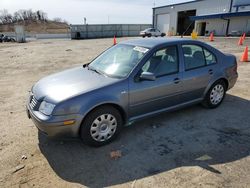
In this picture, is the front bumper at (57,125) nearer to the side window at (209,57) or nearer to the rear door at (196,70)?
the rear door at (196,70)

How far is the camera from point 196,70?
447cm

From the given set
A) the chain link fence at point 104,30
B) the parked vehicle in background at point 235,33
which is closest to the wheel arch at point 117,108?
the parked vehicle in background at point 235,33

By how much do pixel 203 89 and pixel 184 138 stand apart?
1366 mm

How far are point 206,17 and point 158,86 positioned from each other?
1406 inches

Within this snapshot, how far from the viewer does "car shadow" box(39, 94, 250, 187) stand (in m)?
3.04

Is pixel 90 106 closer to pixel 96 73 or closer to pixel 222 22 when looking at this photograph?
pixel 96 73

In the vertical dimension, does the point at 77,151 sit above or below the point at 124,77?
below

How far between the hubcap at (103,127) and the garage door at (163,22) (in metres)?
43.9

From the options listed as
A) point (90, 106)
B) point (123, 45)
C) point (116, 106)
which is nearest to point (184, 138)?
point (116, 106)

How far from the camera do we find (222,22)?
113 feet

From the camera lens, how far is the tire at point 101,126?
3383 mm

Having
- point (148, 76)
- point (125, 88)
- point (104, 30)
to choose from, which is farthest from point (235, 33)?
point (125, 88)

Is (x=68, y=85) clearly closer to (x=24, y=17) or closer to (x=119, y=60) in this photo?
(x=119, y=60)

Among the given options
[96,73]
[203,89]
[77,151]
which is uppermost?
[96,73]
